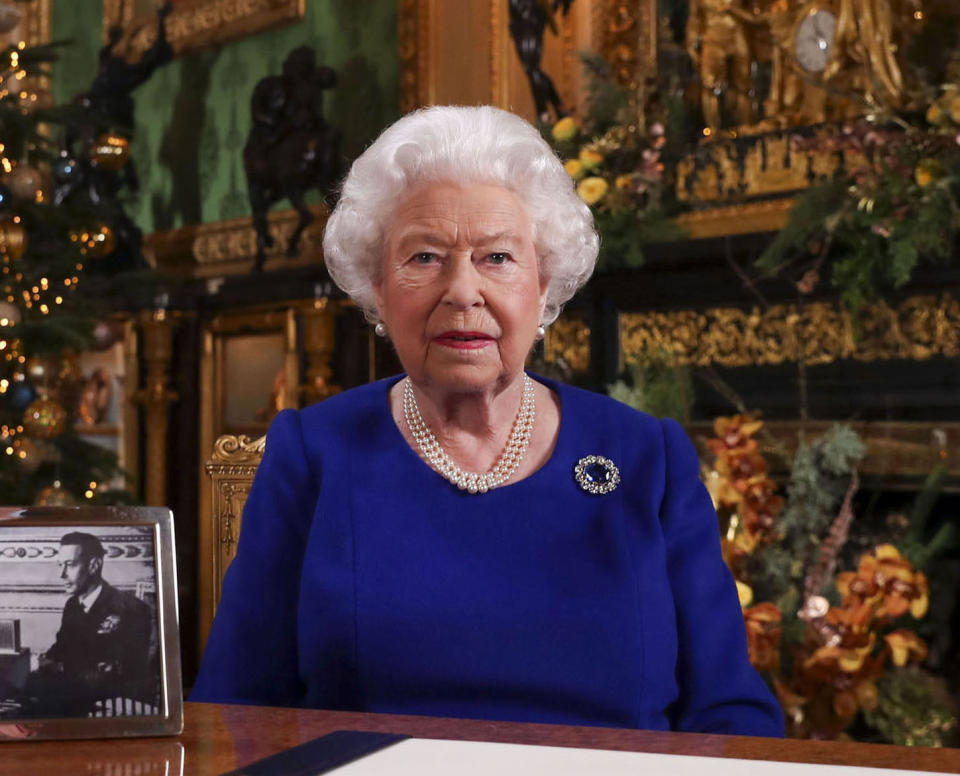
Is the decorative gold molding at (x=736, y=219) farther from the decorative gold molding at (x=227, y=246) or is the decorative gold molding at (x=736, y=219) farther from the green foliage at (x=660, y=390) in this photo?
the decorative gold molding at (x=227, y=246)

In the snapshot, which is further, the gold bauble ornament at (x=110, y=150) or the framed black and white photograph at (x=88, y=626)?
the gold bauble ornament at (x=110, y=150)

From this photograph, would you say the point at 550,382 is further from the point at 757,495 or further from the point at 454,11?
the point at 454,11

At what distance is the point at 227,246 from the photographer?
6.36m

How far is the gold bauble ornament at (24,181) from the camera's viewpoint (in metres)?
4.56

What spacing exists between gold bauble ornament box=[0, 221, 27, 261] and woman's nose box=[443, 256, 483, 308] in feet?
11.4

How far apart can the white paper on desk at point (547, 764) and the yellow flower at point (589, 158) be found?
3.26 meters

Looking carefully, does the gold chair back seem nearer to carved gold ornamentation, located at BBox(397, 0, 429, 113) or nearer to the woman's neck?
the woman's neck

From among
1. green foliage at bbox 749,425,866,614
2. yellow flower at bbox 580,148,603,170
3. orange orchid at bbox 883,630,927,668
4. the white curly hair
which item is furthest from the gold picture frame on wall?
the white curly hair

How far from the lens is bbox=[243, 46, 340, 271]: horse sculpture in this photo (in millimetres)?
5832

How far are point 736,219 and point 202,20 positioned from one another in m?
3.68

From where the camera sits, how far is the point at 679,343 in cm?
414

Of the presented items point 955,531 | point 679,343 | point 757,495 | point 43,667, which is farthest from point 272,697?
point 679,343

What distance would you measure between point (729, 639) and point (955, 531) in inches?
85.4

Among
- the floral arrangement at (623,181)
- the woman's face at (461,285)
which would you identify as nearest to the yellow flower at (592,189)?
the floral arrangement at (623,181)
